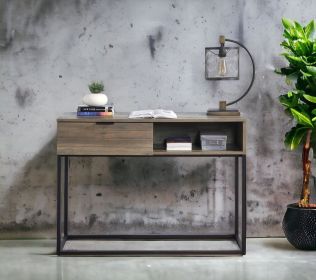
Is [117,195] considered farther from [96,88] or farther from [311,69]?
[311,69]

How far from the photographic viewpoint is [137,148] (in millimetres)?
4082

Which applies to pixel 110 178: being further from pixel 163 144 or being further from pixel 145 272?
pixel 145 272

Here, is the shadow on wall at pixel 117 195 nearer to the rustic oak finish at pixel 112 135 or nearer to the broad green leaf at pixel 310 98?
the rustic oak finish at pixel 112 135

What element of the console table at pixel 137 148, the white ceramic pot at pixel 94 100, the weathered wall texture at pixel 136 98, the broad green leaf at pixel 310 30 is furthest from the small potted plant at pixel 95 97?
the broad green leaf at pixel 310 30

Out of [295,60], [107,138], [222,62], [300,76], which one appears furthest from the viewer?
[222,62]

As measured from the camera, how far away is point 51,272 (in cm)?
374

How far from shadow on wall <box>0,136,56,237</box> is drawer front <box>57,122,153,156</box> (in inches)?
25.4

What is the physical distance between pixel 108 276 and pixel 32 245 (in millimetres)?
1036

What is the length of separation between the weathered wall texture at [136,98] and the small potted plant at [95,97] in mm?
372

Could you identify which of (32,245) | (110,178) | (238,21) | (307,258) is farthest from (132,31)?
(307,258)

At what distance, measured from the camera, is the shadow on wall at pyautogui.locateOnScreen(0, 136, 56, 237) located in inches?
183

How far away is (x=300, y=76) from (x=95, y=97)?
1.44 m

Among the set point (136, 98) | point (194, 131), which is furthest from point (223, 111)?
point (136, 98)

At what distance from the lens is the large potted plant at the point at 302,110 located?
4164 millimetres
